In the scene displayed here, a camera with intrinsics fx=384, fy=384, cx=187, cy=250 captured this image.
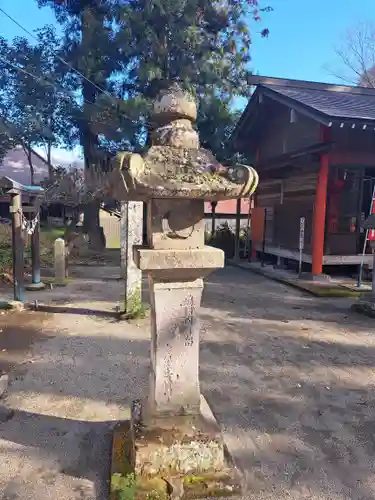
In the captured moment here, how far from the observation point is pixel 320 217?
9.85 m

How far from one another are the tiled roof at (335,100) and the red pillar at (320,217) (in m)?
1.16

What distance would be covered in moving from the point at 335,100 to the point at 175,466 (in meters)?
11.2

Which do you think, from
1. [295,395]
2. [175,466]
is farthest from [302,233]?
[175,466]

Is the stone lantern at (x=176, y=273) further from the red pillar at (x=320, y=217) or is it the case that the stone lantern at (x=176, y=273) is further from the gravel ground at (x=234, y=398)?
the red pillar at (x=320, y=217)

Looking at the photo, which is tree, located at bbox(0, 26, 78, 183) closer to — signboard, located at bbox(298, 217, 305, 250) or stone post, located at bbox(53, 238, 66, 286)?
stone post, located at bbox(53, 238, 66, 286)

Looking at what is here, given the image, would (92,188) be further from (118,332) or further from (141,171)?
(141,171)

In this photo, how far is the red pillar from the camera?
965 centimetres

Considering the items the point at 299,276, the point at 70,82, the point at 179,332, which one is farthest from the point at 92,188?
the point at 179,332

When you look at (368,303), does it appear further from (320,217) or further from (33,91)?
(33,91)

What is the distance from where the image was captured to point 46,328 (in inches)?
244

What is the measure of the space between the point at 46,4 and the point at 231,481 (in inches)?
735

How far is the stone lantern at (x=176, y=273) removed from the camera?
2.57 meters

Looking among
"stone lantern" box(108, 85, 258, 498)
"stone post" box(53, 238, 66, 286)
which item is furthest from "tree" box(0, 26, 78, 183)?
"stone lantern" box(108, 85, 258, 498)

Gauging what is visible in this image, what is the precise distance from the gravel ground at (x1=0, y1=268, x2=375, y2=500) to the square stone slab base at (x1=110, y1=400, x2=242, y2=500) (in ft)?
0.65
